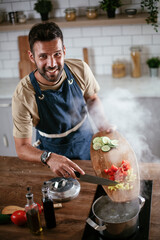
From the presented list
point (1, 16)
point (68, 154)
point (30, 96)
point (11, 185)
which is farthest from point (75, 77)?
point (1, 16)

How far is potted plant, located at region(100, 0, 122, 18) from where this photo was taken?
3648 mm

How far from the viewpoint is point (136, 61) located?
395 cm

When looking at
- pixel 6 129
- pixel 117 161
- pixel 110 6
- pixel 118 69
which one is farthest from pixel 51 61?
pixel 6 129

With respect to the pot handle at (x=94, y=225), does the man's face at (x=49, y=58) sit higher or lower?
higher

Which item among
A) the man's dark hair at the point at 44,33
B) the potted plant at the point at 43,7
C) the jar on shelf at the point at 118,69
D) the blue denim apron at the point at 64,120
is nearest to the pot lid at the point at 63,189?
the blue denim apron at the point at 64,120

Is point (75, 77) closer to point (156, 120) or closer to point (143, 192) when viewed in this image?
point (143, 192)

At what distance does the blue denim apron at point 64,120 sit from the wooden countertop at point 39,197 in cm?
37

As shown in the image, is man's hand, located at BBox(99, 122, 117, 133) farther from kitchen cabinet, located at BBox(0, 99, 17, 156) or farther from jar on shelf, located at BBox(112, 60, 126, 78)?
kitchen cabinet, located at BBox(0, 99, 17, 156)

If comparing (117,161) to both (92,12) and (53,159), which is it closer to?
(53,159)

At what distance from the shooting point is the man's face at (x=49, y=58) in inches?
87.2

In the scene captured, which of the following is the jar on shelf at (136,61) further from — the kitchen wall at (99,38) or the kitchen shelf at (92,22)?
the kitchen shelf at (92,22)

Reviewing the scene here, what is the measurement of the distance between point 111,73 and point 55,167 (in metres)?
2.58

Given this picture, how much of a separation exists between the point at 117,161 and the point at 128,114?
159 cm

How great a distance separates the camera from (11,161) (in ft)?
7.81
